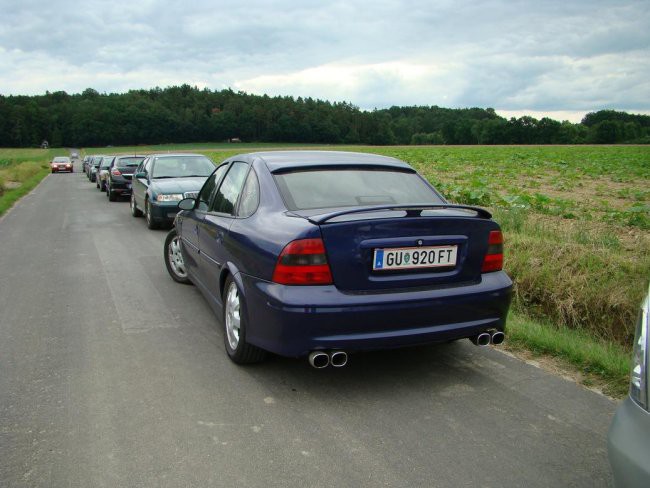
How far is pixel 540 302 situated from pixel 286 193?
12.1 ft

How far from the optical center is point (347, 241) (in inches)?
137

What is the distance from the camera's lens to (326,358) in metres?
3.45

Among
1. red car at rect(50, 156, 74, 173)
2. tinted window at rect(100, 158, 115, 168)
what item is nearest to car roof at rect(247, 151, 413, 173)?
tinted window at rect(100, 158, 115, 168)

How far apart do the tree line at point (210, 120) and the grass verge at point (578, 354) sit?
10679 centimetres

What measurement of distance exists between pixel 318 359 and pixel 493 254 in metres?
1.47

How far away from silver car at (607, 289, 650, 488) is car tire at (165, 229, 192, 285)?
18.0 feet

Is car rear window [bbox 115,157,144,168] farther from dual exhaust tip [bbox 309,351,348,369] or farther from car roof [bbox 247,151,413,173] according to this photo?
dual exhaust tip [bbox 309,351,348,369]

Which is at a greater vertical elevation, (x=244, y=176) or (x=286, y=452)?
(x=244, y=176)

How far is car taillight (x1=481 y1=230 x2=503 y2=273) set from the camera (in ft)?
12.9

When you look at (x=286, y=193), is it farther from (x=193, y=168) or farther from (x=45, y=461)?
(x=193, y=168)

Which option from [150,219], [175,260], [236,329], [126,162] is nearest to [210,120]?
[126,162]

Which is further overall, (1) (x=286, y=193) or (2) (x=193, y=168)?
(2) (x=193, y=168)

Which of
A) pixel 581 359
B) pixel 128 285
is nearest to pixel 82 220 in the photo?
pixel 128 285

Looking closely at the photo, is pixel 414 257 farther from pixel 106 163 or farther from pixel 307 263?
pixel 106 163
